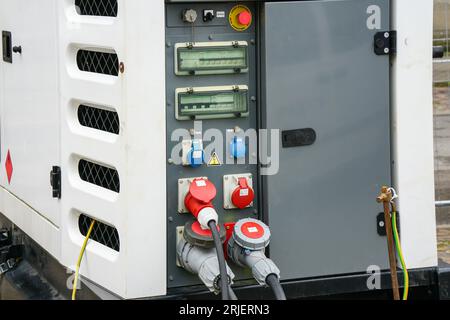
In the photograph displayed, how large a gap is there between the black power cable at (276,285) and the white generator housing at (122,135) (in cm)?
44

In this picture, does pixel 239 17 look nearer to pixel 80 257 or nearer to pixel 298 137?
pixel 298 137

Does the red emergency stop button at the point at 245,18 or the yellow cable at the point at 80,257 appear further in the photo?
the yellow cable at the point at 80,257

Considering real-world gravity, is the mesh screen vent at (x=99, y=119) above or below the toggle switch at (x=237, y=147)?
above

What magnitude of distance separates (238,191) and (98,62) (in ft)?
2.53

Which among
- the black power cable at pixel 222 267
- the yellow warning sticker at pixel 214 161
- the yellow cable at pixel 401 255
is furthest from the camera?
the yellow cable at pixel 401 255

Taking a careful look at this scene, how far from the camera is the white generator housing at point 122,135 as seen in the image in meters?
3.51

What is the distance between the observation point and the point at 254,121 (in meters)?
3.75

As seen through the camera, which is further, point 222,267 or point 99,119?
point 99,119

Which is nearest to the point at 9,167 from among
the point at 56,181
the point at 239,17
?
the point at 56,181

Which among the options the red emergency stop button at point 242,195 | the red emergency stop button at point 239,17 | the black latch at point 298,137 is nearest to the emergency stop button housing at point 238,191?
the red emergency stop button at point 242,195

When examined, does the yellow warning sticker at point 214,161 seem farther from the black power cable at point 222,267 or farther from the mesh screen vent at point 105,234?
the mesh screen vent at point 105,234

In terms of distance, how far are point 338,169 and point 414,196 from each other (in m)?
0.37

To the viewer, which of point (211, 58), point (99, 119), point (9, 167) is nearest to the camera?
point (211, 58)

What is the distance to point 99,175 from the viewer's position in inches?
Result: 149
